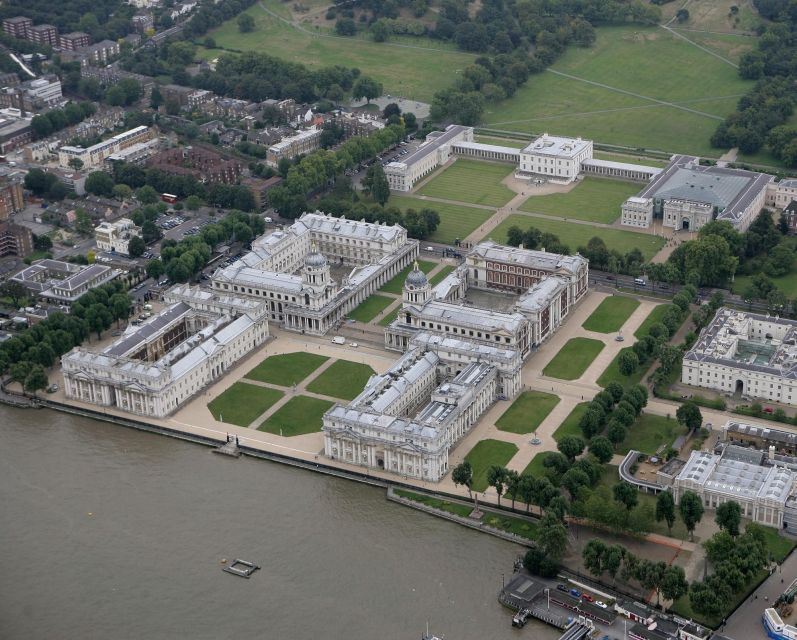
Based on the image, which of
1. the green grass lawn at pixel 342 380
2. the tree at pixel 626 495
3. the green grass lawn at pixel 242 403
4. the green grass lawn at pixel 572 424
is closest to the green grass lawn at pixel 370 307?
the green grass lawn at pixel 342 380

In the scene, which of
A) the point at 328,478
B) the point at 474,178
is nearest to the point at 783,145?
the point at 474,178

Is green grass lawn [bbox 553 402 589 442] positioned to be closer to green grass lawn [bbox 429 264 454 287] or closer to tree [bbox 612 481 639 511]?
tree [bbox 612 481 639 511]

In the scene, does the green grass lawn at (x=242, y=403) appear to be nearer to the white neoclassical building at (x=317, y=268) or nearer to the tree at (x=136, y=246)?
the white neoclassical building at (x=317, y=268)

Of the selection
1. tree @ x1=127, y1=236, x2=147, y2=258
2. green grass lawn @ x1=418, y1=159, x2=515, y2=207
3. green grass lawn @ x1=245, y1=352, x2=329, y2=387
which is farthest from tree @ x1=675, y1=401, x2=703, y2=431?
tree @ x1=127, y1=236, x2=147, y2=258

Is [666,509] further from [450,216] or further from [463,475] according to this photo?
[450,216]

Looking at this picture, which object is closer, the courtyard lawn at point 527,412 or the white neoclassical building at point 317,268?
the courtyard lawn at point 527,412

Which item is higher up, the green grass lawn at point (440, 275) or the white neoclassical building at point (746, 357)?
the white neoclassical building at point (746, 357)

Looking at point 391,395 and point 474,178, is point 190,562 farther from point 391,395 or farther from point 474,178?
point 474,178
